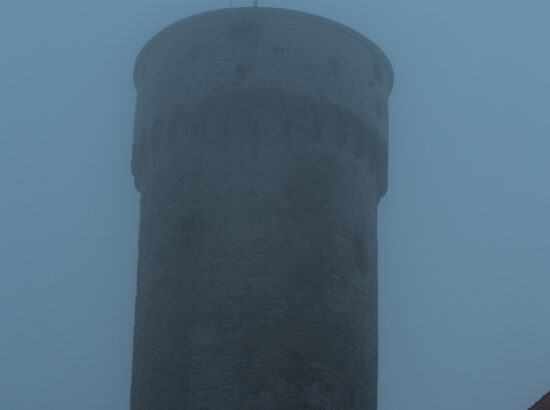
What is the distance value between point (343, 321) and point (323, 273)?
100 centimetres

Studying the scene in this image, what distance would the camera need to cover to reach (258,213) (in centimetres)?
2345

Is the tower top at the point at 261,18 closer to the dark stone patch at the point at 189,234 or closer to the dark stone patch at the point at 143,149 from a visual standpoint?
the dark stone patch at the point at 143,149

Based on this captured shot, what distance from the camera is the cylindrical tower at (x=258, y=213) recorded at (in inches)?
896

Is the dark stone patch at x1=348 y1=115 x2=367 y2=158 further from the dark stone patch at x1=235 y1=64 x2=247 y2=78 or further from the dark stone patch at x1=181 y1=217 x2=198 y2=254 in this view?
the dark stone patch at x1=181 y1=217 x2=198 y2=254

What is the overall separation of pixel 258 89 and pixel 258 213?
8.72ft

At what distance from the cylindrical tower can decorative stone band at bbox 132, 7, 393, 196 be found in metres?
0.03

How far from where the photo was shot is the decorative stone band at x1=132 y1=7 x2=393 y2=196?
24375 millimetres

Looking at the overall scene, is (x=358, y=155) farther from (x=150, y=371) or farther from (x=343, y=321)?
(x=150, y=371)

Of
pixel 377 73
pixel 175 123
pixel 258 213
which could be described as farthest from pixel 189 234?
pixel 377 73

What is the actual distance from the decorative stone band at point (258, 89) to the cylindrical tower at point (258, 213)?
0.03 m

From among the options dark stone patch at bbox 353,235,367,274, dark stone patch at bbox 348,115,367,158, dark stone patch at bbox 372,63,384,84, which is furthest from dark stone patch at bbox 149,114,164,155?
dark stone patch at bbox 372,63,384,84

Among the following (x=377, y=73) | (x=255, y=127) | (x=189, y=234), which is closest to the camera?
(x=189, y=234)

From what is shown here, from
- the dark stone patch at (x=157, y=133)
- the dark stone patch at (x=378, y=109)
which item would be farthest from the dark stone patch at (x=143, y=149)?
the dark stone patch at (x=378, y=109)

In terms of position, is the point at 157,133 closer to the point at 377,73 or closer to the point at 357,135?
the point at 357,135
